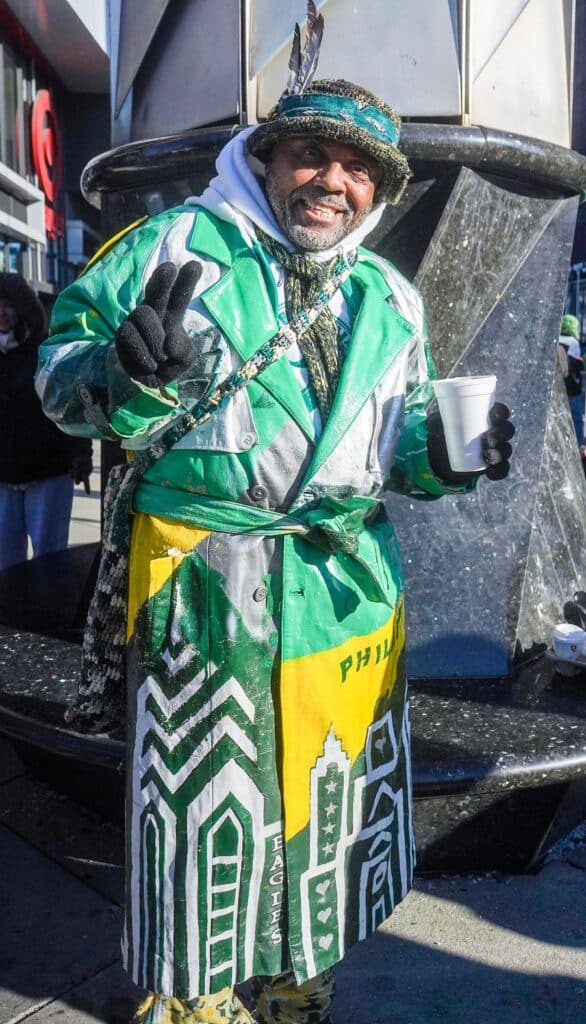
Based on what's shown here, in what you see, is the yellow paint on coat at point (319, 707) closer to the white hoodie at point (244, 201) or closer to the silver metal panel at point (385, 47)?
the white hoodie at point (244, 201)

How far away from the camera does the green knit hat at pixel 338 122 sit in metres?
1.75

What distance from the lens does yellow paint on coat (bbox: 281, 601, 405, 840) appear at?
185 cm

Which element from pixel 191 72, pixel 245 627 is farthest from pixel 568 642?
pixel 191 72

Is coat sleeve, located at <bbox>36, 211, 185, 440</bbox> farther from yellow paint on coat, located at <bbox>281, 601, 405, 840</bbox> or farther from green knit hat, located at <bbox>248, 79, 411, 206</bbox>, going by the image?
yellow paint on coat, located at <bbox>281, 601, 405, 840</bbox>

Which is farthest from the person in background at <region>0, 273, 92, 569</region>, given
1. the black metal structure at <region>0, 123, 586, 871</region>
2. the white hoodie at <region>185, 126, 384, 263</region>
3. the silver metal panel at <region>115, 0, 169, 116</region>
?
the white hoodie at <region>185, 126, 384, 263</region>

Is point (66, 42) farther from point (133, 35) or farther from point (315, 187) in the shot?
point (315, 187)

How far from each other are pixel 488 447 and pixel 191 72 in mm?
2342

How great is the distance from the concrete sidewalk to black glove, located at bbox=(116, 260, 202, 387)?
1.72 meters

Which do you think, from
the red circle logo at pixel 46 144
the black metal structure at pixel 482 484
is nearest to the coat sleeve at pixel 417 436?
the black metal structure at pixel 482 484

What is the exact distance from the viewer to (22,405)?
475cm

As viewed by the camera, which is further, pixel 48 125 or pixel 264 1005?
pixel 48 125

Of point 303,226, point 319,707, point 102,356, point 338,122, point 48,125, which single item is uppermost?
point 48,125

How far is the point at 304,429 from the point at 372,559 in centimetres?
32

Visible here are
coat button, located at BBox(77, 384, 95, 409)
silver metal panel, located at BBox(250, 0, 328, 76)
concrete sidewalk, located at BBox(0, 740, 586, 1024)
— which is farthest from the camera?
silver metal panel, located at BBox(250, 0, 328, 76)
